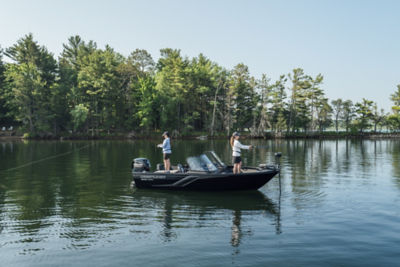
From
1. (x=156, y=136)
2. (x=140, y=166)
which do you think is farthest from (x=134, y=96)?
(x=140, y=166)

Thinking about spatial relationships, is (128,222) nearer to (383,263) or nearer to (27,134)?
(383,263)

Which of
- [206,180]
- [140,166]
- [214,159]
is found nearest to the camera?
[206,180]

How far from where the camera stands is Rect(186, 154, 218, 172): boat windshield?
1460 centimetres

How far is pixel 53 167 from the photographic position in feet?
77.8

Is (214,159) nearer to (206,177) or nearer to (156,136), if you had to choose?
(206,177)

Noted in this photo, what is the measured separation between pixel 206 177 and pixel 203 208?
225cm

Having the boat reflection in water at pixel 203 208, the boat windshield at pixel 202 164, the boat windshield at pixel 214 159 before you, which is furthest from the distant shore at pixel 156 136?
the boat reflection in water at pixel 203 208

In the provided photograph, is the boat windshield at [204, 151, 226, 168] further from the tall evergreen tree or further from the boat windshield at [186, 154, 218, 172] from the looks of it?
the tall evergreen tree

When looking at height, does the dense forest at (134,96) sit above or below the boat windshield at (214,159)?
above

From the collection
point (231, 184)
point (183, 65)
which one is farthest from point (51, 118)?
point (231, 184)

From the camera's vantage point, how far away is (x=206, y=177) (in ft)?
45.9

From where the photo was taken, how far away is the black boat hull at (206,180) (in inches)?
549

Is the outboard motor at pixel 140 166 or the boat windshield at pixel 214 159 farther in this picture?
the outboard motor at pixel 140 166

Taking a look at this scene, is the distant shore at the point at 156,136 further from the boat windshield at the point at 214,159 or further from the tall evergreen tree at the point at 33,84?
the boat windshield at the point at 214,159
